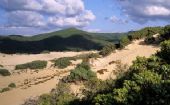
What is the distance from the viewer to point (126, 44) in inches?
1505

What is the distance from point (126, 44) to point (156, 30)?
2.93 m

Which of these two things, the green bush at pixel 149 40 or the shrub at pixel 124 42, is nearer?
the green bush at pixel 149 40

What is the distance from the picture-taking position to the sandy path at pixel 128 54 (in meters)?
33.4

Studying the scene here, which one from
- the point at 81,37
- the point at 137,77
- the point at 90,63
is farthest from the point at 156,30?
the point at 81,37

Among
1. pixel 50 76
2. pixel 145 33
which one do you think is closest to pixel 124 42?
pixel 145 33

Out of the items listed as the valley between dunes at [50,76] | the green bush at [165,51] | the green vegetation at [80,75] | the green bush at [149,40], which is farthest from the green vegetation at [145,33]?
the green bush at [165,51]

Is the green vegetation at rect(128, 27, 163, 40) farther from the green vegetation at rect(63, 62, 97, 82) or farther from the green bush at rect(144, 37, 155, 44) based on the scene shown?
the green vegetation at rect(63, 62, 97, 82)

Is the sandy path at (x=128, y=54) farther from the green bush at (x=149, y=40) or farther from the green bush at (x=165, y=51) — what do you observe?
the green bush at (x=165, y=51)

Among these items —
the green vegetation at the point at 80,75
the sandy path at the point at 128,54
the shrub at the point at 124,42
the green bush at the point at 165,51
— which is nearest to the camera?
the green bush at the point at 165,51

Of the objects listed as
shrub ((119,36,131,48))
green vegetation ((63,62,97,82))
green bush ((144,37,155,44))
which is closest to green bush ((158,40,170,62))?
green vegetation ((63,62,97,82))

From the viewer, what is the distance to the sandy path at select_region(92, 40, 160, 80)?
110ft

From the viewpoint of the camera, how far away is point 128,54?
35375 millimetres

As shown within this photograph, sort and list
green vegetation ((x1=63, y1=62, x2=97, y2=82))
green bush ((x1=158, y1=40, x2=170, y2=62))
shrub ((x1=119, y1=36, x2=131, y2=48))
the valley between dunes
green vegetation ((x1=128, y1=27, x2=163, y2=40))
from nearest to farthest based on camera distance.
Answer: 1. green bush ((x1=158, y1=40, x2=170, y2=62))
2. green vegetation ((x1=63, y1=62, x2=97, y2=82))
3. the valley between dunes
4. shrub ((x1=119, y1=36, x2=131, y2=48))
5. green vegetation ((x1=128, y1=27, x2=163, y2=40))

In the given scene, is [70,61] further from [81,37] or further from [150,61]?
A: [81,37]
